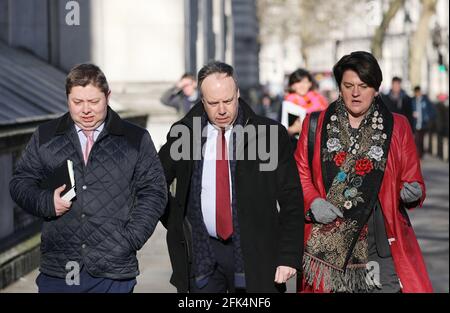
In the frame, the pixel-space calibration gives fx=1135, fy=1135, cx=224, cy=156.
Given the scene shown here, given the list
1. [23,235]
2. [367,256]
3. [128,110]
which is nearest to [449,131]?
[128,110]

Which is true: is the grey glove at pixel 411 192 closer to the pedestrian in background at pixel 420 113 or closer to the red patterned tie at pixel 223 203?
the red patterned tie at pixel 223 203

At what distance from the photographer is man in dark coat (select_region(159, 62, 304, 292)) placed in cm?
534

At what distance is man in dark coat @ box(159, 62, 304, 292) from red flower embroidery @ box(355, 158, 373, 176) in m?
0.42

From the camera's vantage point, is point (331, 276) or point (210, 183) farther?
point (331, 276)

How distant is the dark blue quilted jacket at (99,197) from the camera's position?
5.05 meters

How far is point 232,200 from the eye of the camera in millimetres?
5359

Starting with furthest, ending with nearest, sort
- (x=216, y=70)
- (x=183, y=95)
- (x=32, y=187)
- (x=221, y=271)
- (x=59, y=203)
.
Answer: (x=183, y=95) < (x=221, y=271) < (x=216, y=70) < (x=32, y=187) < (x=59, y=203)

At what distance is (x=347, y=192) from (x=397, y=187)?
264 mm

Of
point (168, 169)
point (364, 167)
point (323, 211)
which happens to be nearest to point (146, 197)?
point (168, 169)

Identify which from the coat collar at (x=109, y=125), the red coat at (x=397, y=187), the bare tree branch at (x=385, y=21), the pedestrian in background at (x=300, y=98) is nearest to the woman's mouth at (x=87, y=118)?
the coat collar at (x=109, y=125)

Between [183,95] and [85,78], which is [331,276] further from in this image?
[183,95]

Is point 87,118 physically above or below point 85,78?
below
